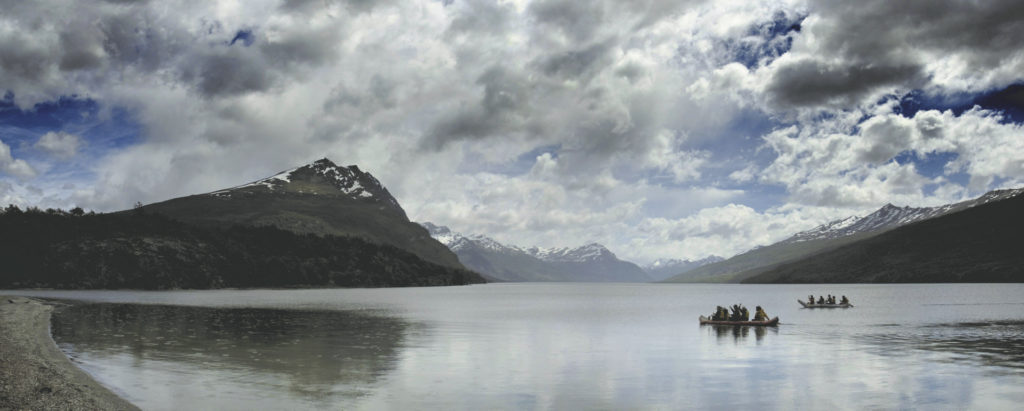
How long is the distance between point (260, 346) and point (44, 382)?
25.5m

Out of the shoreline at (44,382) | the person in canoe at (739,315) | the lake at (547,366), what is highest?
the person in canoe at (739,315)

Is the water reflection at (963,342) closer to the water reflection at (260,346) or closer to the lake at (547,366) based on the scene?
the lake at (547,366)

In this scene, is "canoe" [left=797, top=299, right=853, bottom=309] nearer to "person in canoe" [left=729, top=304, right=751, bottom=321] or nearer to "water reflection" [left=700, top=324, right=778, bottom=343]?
"person in canoe" [left=729, top=304, right=751, bottom=321]

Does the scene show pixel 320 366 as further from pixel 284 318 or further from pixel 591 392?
pixel 284 318

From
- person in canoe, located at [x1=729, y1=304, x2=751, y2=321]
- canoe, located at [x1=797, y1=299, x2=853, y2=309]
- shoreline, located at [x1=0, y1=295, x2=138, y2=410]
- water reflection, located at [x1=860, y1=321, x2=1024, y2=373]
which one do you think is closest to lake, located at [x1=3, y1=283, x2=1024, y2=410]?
water reflection, located at [x1=860, y1=321, x2=1024, y2=373]

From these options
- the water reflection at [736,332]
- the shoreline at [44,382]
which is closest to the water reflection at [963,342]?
the water reflection at [736,332]

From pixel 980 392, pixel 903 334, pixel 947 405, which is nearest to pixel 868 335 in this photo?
pixel 903 334

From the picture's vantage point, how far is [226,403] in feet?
110

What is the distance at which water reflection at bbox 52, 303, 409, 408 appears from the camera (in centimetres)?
4241

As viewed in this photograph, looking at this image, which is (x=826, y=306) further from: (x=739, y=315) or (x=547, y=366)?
(x=547, y=366)

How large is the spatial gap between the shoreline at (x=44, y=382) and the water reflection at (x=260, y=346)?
13.2 feet

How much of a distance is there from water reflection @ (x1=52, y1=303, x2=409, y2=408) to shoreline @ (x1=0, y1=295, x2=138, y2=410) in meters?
4.01

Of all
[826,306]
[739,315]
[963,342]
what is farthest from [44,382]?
[826,306]

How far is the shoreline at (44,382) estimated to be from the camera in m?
30.2
